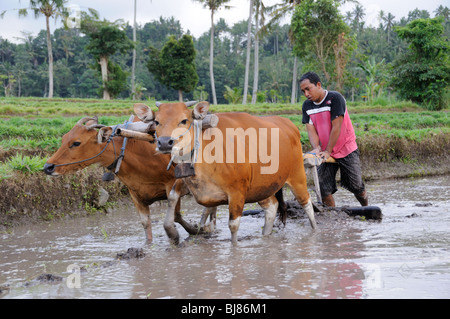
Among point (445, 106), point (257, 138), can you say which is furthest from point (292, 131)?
point (445, 106)

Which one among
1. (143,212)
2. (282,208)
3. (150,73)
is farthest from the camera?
(150,73)

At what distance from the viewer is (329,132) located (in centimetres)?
642

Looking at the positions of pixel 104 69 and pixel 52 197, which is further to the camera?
pixel 104 69

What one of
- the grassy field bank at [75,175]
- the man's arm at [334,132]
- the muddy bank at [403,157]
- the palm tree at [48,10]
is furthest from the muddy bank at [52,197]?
the palm tree at [48,10]

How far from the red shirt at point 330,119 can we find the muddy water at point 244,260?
38.2 inches

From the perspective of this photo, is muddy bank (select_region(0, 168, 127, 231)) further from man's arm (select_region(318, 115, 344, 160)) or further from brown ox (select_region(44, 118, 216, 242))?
man's arm (select_region(318, 115, 344, 160))

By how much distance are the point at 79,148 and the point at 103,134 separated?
0.29 meters

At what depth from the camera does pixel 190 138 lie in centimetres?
478

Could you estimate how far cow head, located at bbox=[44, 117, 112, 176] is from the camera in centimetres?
544

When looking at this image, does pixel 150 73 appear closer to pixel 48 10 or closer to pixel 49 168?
pixel 48 10

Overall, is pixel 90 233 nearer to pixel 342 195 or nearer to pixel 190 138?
pixel 190 138

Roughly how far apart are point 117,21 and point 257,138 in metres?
38.9

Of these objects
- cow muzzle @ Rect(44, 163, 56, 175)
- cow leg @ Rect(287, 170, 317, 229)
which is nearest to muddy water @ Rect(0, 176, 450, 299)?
cow leg @ Rect(287, 170, 317, 229)

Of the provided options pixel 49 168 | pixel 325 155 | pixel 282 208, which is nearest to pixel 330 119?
pixel 325 155
